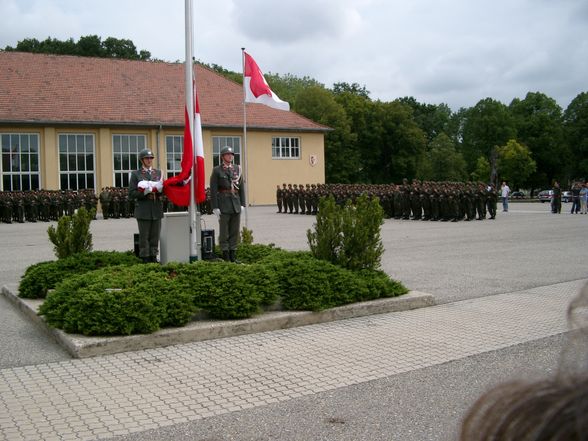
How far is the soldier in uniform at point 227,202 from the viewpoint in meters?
11.2

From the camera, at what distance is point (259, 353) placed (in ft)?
22.1

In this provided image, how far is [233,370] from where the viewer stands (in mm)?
6141

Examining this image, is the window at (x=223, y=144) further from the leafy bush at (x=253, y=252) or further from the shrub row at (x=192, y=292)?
the shrub row at (x=192, y=292)

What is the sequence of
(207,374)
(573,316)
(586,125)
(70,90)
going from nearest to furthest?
(573,316)
(207,374)
(70,90)
(586,125)

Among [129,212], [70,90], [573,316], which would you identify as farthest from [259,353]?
[70,90]

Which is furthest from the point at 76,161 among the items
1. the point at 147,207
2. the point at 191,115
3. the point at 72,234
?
the point at 191,115

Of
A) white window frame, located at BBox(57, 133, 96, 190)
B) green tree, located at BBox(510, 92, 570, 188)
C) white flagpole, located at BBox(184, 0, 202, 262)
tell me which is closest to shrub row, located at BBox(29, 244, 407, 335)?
white flagpole, located at BBox(184, 0, 202, 262)

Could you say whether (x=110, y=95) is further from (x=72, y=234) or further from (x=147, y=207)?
(x=147, y=207)

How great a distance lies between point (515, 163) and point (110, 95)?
151ft

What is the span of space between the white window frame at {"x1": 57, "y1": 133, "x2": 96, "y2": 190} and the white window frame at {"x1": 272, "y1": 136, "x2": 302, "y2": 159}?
1290 cm

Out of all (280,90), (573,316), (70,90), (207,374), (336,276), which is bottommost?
(207,374)

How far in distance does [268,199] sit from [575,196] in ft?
70.3

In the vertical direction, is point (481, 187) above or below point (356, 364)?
above

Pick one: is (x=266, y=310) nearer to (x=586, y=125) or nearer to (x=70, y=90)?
(x=70, y=90)
